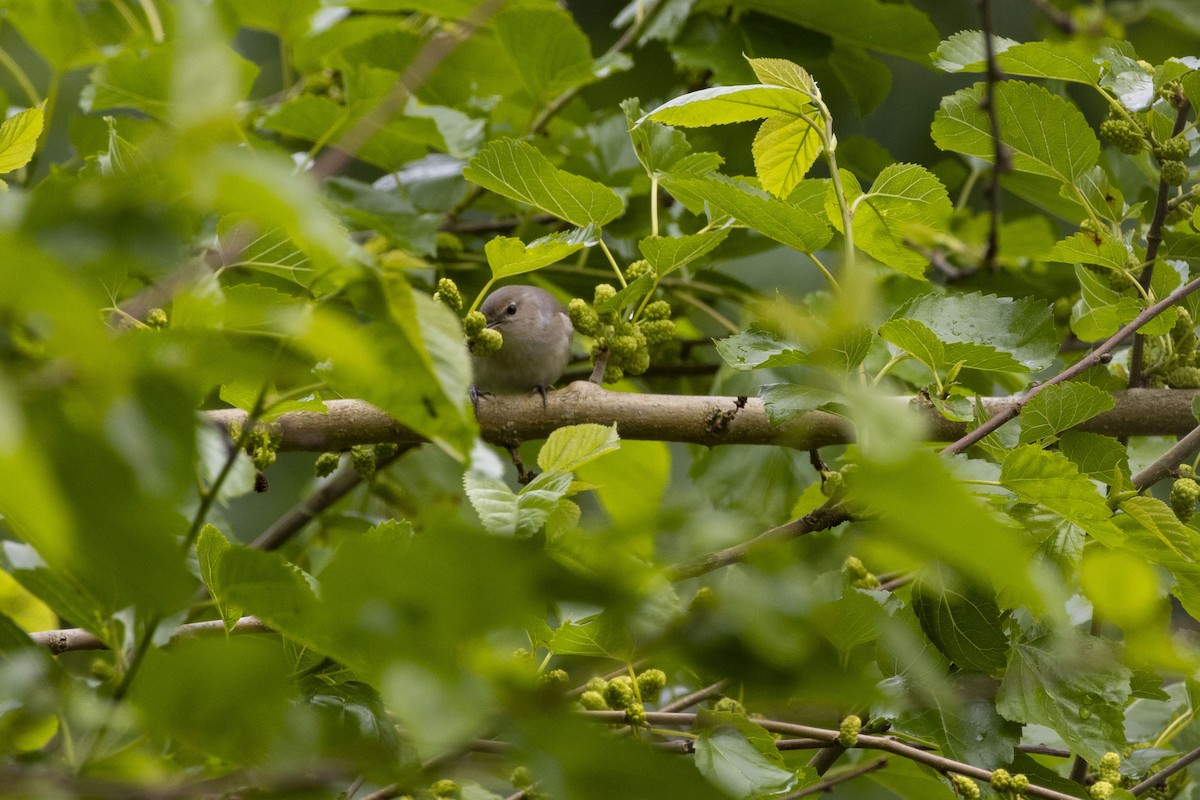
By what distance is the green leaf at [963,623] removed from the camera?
117 centimetres

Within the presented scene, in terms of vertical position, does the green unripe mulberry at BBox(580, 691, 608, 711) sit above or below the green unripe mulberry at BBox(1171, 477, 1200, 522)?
below

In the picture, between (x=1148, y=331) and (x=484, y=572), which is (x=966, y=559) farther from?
(x=1148, y=331)

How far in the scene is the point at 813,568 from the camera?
613 mm

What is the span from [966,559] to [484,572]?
204 millimetres

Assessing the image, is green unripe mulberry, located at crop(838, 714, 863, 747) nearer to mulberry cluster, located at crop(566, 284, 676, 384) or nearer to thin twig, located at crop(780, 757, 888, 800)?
thin twig, located at crop(780, 757, 888, 800)

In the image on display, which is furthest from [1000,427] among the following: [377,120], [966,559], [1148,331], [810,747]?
[377,120]

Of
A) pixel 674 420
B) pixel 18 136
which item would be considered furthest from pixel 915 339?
pixel 18 136

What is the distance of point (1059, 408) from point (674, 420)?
52 cm

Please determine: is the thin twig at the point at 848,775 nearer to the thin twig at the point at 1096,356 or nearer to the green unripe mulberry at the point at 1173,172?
the thin twig at the point at 1096,356

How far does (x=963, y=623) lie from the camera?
1.18m

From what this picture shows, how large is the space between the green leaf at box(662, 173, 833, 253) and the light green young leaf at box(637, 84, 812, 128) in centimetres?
8

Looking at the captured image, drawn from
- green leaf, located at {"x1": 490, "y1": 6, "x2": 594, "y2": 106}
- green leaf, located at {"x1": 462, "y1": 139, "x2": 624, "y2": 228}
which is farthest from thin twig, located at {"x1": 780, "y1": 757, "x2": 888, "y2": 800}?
green leaf, located at {"x1": 490, "y1": 6, "x2": 594, "y2": 106}

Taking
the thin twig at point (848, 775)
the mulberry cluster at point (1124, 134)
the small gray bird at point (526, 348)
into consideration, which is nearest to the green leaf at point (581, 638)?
the thin twig at point (848, 775)

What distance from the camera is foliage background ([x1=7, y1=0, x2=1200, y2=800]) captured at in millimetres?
452
